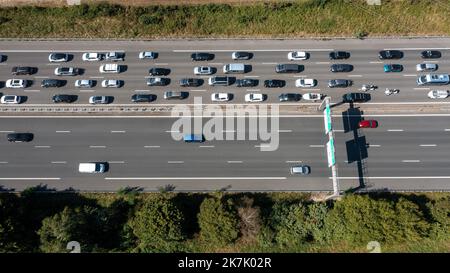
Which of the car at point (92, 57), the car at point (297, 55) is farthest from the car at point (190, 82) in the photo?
the car at point (297, 55)

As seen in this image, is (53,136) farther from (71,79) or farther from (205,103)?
(205,103)

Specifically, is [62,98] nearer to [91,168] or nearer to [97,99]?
[97,99]

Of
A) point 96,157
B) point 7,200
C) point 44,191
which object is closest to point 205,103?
point 96,157

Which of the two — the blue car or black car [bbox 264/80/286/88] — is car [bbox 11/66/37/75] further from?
the blue car

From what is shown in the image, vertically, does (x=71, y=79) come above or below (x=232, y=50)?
below

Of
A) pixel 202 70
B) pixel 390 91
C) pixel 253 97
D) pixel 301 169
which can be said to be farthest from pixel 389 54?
pixel 202 70
